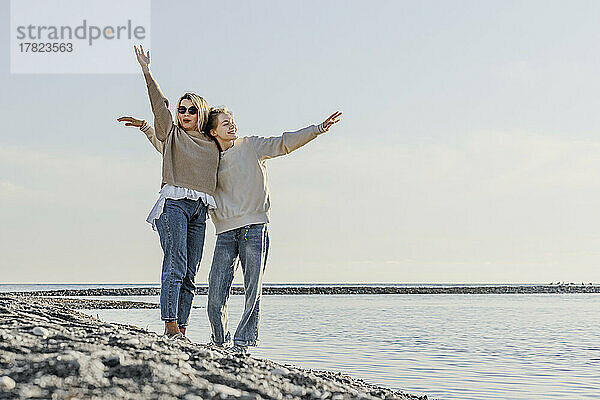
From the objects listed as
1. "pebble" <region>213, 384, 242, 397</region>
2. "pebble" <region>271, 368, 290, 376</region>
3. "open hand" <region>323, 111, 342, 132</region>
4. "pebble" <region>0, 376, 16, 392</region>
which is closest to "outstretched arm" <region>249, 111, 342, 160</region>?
"open hand" <region>323, 111, 342, 132</region>

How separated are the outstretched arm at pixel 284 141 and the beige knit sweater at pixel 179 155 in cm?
44

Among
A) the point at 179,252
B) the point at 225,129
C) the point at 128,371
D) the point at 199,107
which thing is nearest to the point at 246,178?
the point at 225,129

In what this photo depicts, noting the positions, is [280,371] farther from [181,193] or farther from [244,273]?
[181,193]

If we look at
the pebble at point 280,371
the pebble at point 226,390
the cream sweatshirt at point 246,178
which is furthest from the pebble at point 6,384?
the cream sweatshirt at point 246,178

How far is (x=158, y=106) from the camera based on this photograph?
633 centimetres

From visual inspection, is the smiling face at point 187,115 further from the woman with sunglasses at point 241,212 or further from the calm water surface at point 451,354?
the calm water surface at point 451,354

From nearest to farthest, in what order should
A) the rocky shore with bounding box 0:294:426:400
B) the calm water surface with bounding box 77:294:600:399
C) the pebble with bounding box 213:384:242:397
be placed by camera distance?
the rocky shore with bounding box 0:294:426:400 < the pebble with bounding box 213:384:242:397 < the calm water surface with bounding box 77:294:600:399

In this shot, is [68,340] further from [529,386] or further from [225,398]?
[529,386]

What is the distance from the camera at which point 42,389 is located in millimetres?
3592

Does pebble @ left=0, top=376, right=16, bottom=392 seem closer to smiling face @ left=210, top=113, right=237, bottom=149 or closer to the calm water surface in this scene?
smiling face @ left=210, top=113, right=237, bottom=149

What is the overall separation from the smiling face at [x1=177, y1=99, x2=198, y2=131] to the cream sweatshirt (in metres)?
0.32

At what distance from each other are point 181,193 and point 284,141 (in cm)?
104

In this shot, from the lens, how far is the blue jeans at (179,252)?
6.16 m

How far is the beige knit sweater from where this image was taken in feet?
20.7
